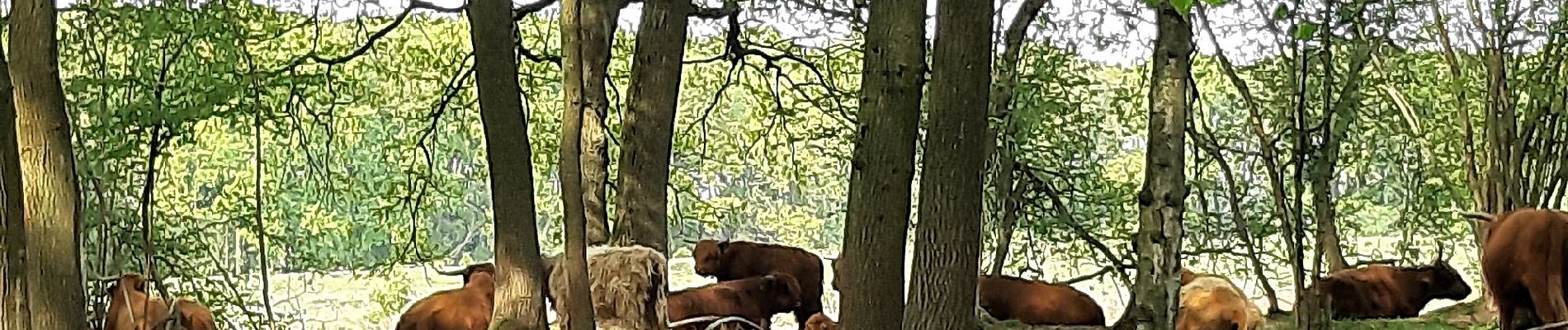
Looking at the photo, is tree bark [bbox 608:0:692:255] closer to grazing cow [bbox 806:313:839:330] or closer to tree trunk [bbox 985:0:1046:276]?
grazing cow [bbox 806:313:839:330]

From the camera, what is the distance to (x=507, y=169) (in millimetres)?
5262

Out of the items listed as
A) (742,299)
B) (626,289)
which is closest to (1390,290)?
(742,299)

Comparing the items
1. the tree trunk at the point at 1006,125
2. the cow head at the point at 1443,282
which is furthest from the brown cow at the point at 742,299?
the cow head at the point at 1443,282

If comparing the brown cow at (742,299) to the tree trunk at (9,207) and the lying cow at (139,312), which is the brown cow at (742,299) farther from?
the tree trunk at (9,207)

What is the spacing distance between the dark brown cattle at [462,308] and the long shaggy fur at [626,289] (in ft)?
8.05

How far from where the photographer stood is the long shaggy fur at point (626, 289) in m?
6.34

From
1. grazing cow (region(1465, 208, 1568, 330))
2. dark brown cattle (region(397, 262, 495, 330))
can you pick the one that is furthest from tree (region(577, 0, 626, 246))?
grazing cow (region(1465, 208, 1568, 330))

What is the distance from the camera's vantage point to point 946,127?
5207 millimetres

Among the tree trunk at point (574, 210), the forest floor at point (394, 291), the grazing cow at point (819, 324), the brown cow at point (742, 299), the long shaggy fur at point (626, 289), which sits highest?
the tree trunk at point (574, 210)

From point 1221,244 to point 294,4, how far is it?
713 cm

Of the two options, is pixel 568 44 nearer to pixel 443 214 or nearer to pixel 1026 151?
pixel 1026 151

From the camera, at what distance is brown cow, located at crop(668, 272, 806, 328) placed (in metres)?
9.23

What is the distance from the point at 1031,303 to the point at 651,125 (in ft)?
11.2

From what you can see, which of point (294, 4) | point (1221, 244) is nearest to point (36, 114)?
point (294, 4)
